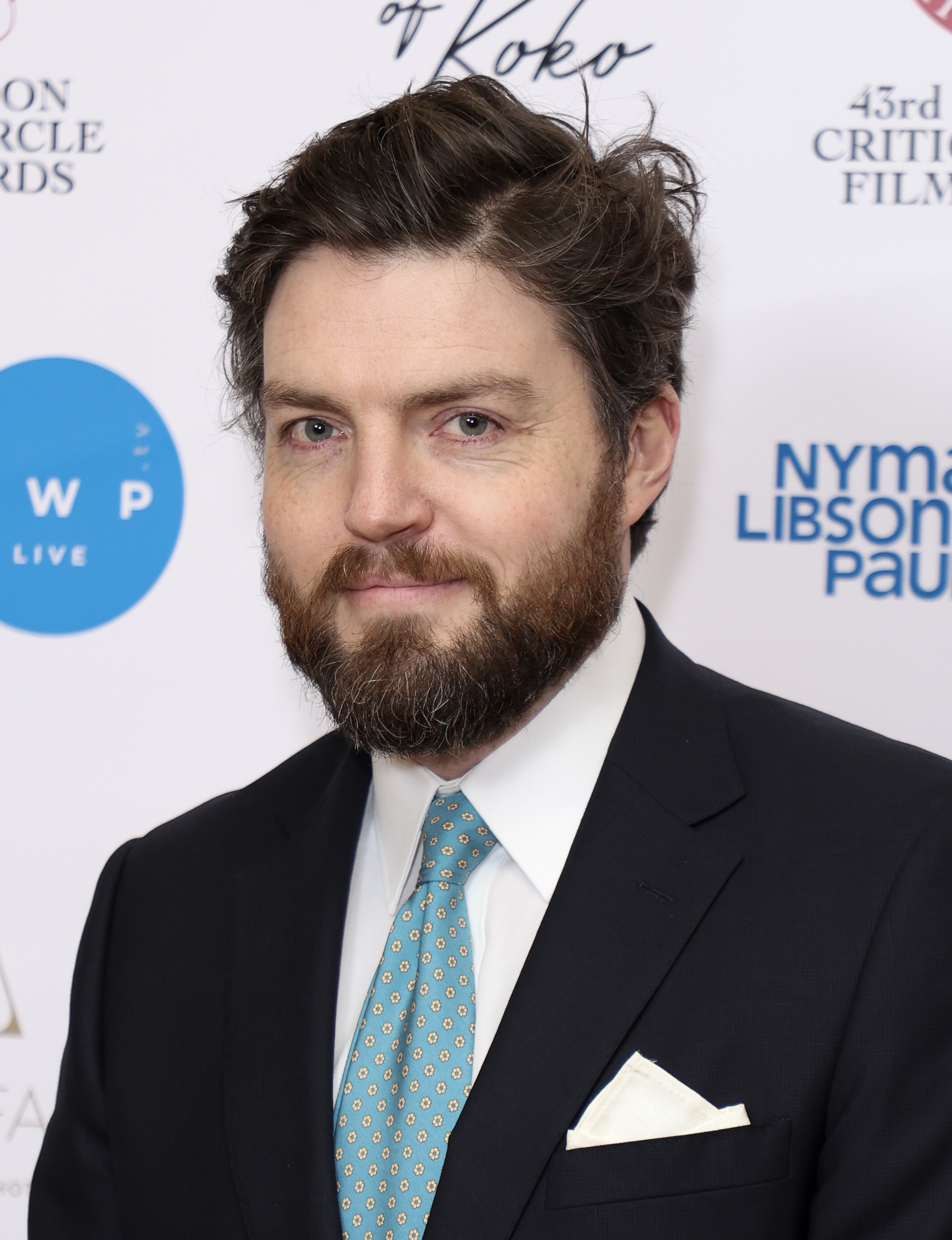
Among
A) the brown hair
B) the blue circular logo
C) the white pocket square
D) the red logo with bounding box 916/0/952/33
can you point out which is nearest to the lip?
the brown hair

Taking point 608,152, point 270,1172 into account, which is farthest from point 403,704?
point 608,152

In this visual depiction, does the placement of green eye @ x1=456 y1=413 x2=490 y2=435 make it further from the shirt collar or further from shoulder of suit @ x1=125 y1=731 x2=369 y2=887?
shoulder of suit @ x1=125 y1=731 x2=369 y2=887

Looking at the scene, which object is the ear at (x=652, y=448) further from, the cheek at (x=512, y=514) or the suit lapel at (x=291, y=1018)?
the suit lapel at (x=291, y=1018)

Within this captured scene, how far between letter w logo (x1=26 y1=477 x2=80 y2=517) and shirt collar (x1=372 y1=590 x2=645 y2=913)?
80cm

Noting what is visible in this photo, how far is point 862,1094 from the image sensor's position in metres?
1.12

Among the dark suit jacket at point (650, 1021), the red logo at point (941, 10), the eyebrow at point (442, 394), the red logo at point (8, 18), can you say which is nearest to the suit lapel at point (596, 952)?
the dark suit jacket at point (650, 1021)

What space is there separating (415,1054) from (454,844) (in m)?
0.21

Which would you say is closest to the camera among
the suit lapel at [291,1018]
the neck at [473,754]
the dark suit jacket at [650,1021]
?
the dark suit jacket at [650,1021]

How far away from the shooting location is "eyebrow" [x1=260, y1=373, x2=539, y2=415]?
4.24 feet

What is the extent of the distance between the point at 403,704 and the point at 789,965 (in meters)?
0.43

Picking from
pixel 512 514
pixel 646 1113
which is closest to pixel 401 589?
pixel 512 514

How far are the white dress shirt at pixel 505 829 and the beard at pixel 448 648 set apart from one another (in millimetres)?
33

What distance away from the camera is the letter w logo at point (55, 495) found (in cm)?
197

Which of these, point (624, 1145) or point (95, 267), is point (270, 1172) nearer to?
point (624, 1145)
